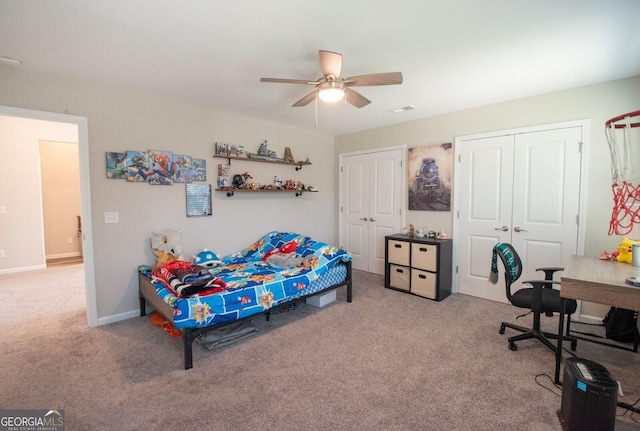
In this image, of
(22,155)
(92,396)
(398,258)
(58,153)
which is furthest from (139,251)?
(58,153)

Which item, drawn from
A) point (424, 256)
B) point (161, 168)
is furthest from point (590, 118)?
point (161, 168)

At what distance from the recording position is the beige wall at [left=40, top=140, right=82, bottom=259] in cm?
581

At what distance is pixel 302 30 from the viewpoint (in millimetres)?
2025

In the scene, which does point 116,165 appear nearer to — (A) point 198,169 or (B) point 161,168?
(B) point 161,168

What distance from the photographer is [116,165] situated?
3139mm

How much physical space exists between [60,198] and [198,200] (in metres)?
4.37

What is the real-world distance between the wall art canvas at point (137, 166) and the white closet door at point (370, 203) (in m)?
3.18

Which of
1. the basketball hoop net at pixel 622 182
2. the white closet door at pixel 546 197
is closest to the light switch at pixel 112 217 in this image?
the white closet door at pixel 546 197

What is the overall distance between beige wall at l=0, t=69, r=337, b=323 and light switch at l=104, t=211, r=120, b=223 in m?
0.04

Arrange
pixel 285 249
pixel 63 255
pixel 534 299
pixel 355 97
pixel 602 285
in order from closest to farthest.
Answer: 1. pixel 602 285
2. pixel 534 299
3. pixel 355 97
4. pixel 285 249
5. pixel 63 255

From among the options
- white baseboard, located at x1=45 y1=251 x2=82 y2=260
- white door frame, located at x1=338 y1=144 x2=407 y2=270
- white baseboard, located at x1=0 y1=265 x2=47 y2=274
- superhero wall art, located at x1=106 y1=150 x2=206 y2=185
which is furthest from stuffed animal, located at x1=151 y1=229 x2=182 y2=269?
white baseboard, located at x1=45 y1=251 x2=82 y2=260

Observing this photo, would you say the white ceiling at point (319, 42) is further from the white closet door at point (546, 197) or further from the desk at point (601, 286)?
the desk at point (601, 286)

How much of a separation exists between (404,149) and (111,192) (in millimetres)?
3865

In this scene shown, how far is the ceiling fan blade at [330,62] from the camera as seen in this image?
2.02 meters
